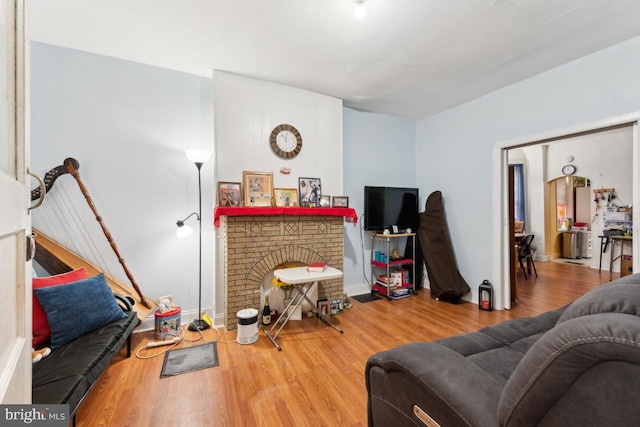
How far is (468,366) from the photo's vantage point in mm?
1005

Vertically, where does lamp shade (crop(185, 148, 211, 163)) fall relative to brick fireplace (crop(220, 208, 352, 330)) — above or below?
above

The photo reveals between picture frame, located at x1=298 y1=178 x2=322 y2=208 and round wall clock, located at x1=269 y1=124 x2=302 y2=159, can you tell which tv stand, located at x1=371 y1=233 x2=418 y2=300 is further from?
round wall clock, located at x1=269 y1=124 x2=302 y2=159

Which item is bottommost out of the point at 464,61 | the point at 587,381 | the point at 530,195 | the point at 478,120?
the point at 587,381

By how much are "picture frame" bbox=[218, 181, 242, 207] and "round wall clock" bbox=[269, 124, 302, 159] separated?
2.09 ft

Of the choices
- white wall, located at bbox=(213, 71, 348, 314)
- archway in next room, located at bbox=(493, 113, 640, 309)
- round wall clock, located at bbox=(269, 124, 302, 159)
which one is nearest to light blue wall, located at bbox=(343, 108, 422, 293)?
white wall, located at bbox=(213, 71, 348, 314)

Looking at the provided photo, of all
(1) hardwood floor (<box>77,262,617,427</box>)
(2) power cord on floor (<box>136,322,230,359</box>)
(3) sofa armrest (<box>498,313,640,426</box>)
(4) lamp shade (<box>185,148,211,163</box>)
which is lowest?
(1) hardwood floor (<box>77,262,617,427</box>)

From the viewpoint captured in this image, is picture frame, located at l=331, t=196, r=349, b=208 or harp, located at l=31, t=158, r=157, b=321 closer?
harp, located at l=31, t=158, r=157, b=321

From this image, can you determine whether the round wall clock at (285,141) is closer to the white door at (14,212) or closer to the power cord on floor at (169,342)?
the power cord on floor at (169,342)

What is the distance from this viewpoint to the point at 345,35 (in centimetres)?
233

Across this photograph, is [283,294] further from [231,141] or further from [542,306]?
[542,306]

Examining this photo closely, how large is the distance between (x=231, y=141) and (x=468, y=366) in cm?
284

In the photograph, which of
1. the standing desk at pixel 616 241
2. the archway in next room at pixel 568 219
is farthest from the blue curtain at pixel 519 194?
the standing desk at pixel 616 241

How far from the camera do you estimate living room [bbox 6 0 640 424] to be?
2.54 metres

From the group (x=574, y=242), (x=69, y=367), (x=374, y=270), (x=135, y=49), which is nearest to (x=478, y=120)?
(x=374, y=270)
